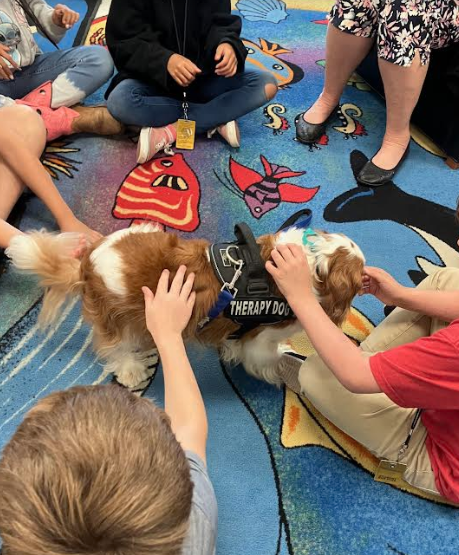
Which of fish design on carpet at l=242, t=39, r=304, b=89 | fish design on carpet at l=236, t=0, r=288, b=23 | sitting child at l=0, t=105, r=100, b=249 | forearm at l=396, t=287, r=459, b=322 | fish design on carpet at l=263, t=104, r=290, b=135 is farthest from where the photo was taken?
fish design on carpet at l=236, t=0, r=288, b=23

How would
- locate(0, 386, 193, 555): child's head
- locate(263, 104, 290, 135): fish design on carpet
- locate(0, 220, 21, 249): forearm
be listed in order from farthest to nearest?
locate(263, 104, 290, 135): fish design on carpet
locate(0, 220, 21, 249): forearm
locate(0, 386, 193, 555): child's head

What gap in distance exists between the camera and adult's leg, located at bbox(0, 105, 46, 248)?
167cm

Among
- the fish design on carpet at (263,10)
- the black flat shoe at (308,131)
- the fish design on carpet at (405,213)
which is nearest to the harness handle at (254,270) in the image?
the fish design on carpet at (405,213)

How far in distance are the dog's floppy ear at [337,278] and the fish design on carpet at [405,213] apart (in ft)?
2.23

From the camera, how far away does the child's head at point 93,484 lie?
48 cm

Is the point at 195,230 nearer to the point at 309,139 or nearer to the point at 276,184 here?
the point at 276,184

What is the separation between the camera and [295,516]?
3.92 feet

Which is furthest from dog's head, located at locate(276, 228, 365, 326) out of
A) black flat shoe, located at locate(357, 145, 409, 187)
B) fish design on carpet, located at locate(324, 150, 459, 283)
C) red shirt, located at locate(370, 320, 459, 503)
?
black flat shoe, located at locate(357, 145, 409, 187)

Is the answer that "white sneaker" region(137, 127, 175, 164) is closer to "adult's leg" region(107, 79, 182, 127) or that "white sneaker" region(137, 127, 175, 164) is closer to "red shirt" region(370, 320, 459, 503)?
"adult's leg" region(107, 79, 182, 127)

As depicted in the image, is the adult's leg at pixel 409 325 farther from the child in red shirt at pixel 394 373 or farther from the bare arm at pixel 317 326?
the bare arm at pixel 317 326

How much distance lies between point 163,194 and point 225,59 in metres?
0.60

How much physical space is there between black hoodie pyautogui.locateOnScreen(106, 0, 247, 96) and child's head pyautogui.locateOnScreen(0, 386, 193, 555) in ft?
5.50

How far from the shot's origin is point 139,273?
3.64 ft

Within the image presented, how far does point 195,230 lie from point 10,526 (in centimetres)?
136
